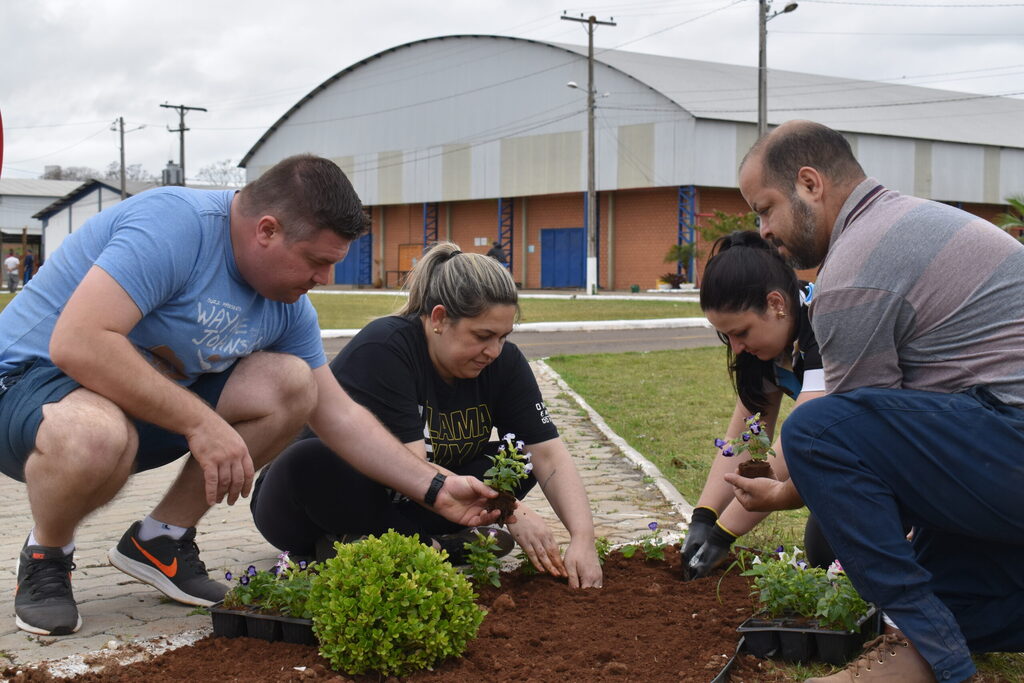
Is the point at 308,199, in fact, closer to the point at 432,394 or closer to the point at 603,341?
the point at 432,394

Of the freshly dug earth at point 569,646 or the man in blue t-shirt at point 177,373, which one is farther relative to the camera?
the man in blue t-shirt at point 177,373

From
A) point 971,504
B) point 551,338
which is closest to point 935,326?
point 971,504

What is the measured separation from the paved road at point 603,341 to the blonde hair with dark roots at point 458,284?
33.2 feet

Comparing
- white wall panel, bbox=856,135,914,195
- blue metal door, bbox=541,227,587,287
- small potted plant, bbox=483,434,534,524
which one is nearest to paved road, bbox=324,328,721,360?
small potted plant, bbox=483,434,534,524

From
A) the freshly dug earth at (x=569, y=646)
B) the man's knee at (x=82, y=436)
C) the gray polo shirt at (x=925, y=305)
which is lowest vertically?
the freshly dug earth at (x=569, y=646)

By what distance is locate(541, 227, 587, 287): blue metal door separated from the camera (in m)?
43.9

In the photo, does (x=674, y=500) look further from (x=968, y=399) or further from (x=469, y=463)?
(x=968, y=399)

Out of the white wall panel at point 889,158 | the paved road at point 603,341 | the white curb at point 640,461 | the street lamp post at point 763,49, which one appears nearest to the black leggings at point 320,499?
the white curb at point 640,461

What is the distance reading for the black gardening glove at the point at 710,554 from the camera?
13.1 feet

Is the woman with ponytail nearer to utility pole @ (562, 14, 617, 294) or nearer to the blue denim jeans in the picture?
the blue denim jeans

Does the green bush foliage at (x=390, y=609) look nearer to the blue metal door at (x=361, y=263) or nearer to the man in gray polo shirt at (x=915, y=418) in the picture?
the man in gray polo shirt at (x=915, y=418)

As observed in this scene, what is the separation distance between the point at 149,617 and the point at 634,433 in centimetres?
487

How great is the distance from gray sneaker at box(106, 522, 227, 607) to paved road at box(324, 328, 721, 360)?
10.2m

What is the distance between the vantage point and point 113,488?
3.42m
